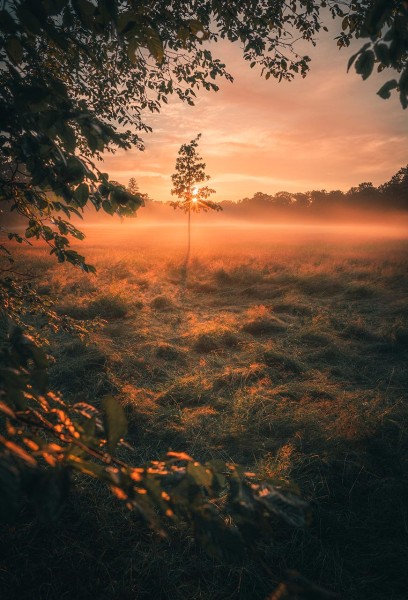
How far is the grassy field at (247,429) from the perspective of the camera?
2025 mm

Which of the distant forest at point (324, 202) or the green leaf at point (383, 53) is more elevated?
the distant forest at point (324, 202)

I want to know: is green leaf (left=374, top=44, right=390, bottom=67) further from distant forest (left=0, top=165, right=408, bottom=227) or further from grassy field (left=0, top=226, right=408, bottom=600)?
distant forest (left=0, top=165, right=408, bottom=227)

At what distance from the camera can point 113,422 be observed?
2.59 feet

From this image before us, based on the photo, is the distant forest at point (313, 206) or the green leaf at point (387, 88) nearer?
the green leaf at point (387, 88)

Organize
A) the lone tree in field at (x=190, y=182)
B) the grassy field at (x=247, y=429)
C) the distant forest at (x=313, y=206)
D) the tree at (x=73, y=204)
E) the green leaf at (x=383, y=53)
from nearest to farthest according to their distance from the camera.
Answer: the tree at (x=73, y=204), the green leaf at (x=383, y=53), the grassy field at (x=247, y=429), the lone tree in field at (x=190, y=182), the distant forest at (x=313, y=206)

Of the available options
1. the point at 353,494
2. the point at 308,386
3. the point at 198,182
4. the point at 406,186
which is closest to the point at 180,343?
the point at 308,386

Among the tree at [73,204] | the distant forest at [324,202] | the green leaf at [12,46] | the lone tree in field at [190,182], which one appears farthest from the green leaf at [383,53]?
the distant forest at [324,202]

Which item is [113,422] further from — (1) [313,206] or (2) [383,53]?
(1) [313,206]

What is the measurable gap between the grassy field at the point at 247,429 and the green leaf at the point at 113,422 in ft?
1.47

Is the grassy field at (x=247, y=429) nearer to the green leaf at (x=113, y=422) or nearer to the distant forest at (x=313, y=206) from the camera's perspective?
the green leaf at (x=113, y=422)

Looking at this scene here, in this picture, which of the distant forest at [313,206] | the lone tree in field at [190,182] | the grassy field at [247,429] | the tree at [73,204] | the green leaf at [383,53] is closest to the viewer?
the tree at [73,204]

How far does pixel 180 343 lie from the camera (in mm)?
6512

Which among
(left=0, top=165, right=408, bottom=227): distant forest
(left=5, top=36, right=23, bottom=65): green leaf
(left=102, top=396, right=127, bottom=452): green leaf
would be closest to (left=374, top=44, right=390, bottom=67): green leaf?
(left=5, top=36, right=23, bottom=65): green leaf

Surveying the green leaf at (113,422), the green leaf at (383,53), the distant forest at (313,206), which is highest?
the distant forest at (313,206)
